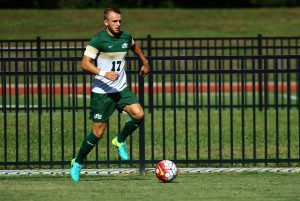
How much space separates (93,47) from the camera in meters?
14.0

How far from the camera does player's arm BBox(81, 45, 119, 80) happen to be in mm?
13703

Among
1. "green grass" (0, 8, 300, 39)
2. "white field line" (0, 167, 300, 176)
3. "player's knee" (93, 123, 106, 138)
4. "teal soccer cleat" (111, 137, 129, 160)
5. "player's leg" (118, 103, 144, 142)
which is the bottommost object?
"white field line" (0, 167, 300, 176)

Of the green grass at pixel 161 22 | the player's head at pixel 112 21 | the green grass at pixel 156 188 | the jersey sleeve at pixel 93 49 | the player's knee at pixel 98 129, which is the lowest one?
the green grass at pixel 156 188

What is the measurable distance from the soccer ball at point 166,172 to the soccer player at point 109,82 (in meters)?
0.54

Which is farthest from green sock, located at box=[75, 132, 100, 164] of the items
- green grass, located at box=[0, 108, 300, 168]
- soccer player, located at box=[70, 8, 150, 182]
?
green grass, located at box=[0, 108, 300, 168]

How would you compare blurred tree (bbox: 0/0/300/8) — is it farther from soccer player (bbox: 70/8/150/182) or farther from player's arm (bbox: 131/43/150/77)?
soccer player (bbox: 70/8/150/182)

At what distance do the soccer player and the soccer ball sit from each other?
0.54 meters

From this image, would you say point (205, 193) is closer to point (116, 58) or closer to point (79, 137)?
point (116, 58)

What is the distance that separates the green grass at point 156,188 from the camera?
490 inches

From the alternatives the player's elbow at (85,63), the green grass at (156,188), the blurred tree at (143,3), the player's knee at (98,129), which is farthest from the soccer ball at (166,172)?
the blurred tree at (143,3)

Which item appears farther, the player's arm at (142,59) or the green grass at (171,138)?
the green grass at (171,138)

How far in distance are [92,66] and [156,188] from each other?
1.60 m

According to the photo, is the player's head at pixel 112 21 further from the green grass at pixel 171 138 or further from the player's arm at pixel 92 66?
the green grass at pixel 171 138

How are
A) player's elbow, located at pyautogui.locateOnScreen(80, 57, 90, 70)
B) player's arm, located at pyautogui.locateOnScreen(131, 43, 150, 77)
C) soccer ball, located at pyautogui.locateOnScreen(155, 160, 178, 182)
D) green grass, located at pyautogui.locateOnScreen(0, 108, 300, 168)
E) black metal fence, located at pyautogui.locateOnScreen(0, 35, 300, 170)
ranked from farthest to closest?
green grass, located at pyautogui.locateOnScreen(0, 108, 300, 168) < black metal fence, located at pyautogui.locateOnScreen(0, 35, 300, 170) < player's arm, located at pyautogui.locateOnScreen(131, 43, 150, 77) < soccer ball, located at pyautogui.locateOnScreen(155, 160, 178, 182) < player's elbow, located at pyautogui.locateOnScreen(80, 57, 90, 70)
